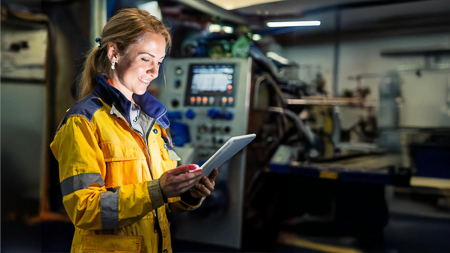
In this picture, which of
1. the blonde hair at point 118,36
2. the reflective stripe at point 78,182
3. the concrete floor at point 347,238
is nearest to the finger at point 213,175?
the reflective stripe at point 78,182

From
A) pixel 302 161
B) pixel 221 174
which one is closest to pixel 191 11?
pixel 221 174

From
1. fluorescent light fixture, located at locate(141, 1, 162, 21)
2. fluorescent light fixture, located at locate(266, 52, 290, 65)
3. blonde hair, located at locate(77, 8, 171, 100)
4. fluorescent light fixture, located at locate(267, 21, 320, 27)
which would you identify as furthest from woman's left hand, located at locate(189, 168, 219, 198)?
fluorescent light fixture, located at locate(266, 52, 290, 65)

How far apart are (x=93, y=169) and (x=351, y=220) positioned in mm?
2605

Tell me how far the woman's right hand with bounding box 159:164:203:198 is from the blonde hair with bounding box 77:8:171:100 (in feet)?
1.39

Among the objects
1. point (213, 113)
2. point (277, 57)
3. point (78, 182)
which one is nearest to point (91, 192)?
point (78, 182)

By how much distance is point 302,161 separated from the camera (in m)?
2.81

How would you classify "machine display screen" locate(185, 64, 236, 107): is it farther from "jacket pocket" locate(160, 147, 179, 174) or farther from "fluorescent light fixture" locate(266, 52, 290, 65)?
"jacket pocket" locate(160, 147, 179, 174)

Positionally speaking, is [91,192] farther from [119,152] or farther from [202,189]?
[202,189]

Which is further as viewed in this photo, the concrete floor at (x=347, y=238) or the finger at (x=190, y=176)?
the concrete floor at (x=347, y=238)

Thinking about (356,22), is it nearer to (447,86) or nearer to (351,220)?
(447,86)

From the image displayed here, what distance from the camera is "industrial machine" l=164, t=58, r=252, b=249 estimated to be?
243 centimetres

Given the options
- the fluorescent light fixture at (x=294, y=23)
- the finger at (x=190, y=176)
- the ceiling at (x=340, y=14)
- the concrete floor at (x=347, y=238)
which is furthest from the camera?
the ceiling at (x=340, y=14)

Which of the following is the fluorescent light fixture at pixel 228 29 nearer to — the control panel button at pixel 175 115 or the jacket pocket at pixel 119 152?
the control panel button at pixel 175 115

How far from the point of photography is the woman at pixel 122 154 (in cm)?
94
